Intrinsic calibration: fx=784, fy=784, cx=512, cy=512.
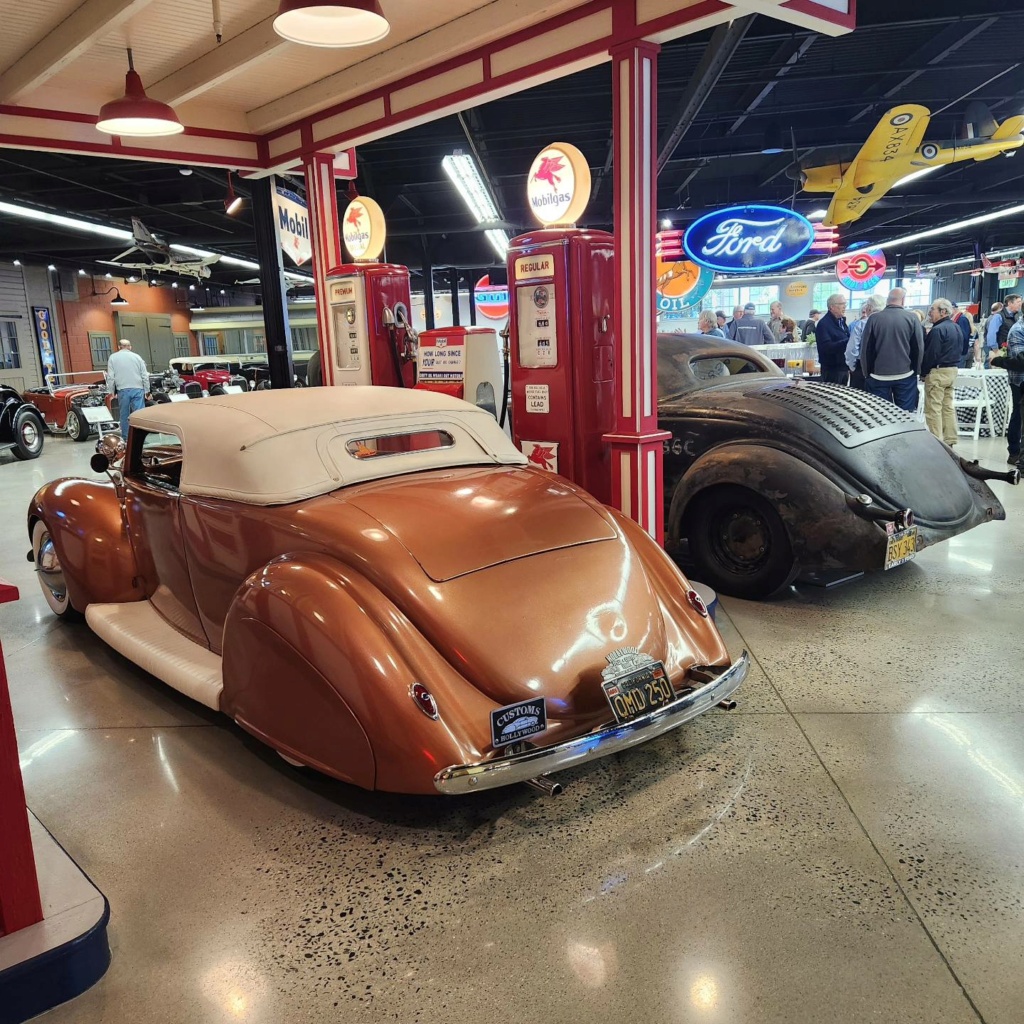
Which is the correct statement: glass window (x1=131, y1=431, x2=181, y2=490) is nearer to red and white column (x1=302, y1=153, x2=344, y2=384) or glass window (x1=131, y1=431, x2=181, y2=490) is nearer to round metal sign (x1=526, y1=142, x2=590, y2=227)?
round metal sign (x1=526, y1=142, x2=590, y2=227)

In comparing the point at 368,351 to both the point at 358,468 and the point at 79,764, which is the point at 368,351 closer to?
the point at 358,468

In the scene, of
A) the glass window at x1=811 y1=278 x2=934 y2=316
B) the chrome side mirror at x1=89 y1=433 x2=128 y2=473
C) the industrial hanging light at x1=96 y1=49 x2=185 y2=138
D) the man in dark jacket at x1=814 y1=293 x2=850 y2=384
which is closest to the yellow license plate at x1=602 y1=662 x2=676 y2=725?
the chrome side mirror at x1=89 y1=433 x2=128 y2=473

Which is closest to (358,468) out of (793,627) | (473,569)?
(473,569)

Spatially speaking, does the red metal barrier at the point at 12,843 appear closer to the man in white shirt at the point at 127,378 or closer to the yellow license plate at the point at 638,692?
the yellow license plate at the point at 638,692

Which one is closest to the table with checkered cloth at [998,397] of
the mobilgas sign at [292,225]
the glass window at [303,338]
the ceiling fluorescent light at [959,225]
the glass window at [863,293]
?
the ceiling fluorescent light at [959,225]

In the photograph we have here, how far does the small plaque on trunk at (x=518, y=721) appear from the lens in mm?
2340

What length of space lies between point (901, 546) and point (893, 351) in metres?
4.74

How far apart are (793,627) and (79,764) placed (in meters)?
3.48

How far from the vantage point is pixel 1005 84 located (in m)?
11.0

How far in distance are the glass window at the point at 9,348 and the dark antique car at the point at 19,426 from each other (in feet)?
34.6

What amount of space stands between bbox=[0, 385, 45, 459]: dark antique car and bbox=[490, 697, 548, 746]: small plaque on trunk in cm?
1251

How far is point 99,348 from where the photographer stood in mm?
25875

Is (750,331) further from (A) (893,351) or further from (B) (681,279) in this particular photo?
(A) (893,351)

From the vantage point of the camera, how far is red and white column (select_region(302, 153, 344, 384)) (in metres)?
7.13
